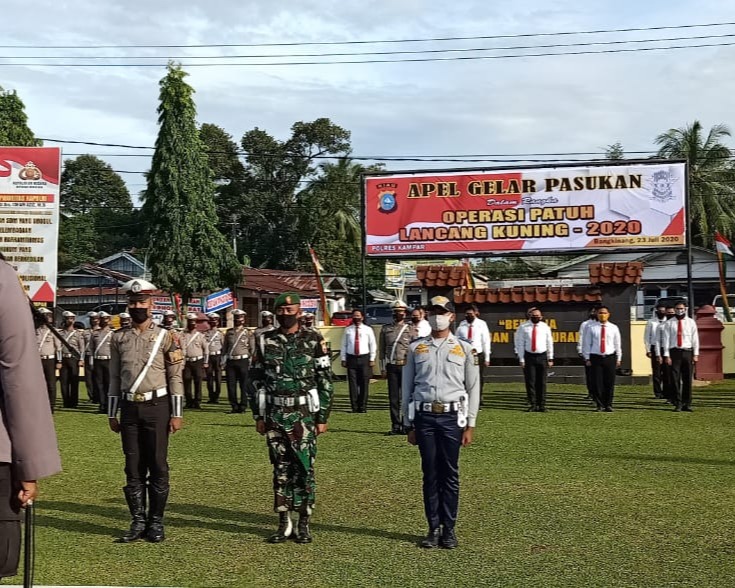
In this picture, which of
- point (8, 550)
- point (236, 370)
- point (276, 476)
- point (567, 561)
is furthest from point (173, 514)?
point (236, 370)

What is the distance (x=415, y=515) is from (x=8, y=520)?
215 inches

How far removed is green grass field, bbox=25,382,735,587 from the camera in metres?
6.58

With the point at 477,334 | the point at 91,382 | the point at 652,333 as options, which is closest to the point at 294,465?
the point at 477,334

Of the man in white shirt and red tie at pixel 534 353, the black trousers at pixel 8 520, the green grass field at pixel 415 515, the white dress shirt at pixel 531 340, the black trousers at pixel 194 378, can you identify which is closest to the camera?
the black trousers at pixel 8 520

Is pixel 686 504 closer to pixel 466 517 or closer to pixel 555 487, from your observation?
pixel 555 487

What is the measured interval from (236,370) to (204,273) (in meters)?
22.1

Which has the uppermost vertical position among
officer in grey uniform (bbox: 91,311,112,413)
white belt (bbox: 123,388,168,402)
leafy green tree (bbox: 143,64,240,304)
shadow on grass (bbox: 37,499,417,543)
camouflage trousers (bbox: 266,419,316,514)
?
leafy green tree (bbox: 143,64,240,304)

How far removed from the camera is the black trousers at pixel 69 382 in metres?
20.3

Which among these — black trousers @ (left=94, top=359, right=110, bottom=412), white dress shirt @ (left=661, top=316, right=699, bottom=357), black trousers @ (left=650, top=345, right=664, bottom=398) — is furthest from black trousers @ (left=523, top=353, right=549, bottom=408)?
black trousers @ (left=94, top=359, right=110, bottom=412)

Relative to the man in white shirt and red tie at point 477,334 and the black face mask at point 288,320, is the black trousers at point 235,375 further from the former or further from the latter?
the black face mask at point 288,320

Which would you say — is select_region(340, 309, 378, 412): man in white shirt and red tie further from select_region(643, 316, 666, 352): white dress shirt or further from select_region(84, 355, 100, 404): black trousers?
select_region(84, 355, 100, 404): black trousers

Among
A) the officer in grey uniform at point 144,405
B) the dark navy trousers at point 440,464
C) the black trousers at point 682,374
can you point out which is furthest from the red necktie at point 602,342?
the officer in grey uniform at point 144,405

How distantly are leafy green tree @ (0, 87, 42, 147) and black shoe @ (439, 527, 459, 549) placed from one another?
31.3m

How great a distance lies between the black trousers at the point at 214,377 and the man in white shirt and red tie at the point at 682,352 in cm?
988
